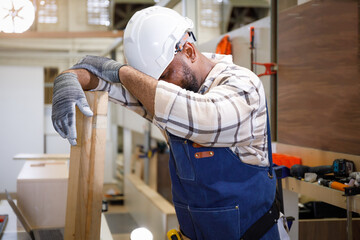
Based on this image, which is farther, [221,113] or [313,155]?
[313,155]

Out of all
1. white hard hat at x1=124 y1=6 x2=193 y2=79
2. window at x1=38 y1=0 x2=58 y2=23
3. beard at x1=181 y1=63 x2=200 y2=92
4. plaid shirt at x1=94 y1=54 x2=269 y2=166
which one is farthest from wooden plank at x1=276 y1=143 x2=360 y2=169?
window at x1=38 y1=0 x2=58 y2=23

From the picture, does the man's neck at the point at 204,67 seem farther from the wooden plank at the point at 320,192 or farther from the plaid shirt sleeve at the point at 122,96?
the wooden plank at the point at 320,192

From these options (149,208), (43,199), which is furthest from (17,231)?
(149,208)

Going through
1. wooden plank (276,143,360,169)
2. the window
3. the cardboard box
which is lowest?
the cardboard box

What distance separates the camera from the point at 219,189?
1174 mm

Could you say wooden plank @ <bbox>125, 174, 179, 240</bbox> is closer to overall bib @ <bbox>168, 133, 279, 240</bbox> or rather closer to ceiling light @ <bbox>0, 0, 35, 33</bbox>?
ceiling light @ <bbox>0, 0, 35, 33</bbox>

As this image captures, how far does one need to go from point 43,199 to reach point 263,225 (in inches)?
58.4

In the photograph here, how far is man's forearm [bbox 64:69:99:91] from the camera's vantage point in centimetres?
119

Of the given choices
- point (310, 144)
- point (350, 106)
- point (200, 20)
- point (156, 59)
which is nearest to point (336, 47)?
point (350, 106)

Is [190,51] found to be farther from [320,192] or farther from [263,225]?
[320,192]

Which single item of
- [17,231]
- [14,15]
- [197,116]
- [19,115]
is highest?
[14,15]

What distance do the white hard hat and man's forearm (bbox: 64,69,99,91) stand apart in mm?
121

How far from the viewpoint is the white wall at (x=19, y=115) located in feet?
10.3

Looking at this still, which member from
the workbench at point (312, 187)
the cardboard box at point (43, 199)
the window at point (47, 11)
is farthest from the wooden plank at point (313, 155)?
the window at point (47, 11)
